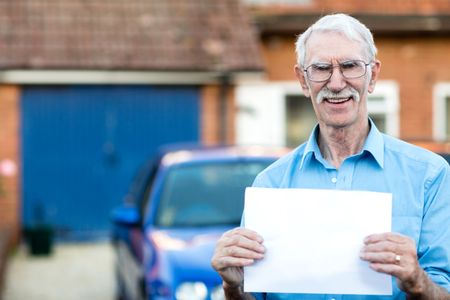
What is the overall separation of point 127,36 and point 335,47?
43.5ft

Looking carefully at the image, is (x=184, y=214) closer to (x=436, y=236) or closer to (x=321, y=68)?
(x=321, y=68)

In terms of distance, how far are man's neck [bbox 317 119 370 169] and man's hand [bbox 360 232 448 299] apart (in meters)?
0.37

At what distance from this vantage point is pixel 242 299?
11.5 feet

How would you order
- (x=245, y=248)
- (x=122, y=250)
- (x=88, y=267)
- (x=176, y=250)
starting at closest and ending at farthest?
(x=245, y=248), (x=176, y=250), (x=122, y=250), (x=88, y=267)

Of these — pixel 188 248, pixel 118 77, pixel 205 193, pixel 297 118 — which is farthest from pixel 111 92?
pixel 188 248

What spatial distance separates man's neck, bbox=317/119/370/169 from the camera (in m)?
3.49

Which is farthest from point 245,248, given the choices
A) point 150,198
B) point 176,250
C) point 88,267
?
point 88,267

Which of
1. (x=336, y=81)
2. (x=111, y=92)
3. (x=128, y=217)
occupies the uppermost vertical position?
(x=111, y=92)

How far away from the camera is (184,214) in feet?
27.7

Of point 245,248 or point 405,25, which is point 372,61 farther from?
point 405,25

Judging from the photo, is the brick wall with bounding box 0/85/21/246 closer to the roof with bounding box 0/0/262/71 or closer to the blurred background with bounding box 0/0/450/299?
the blurred background with bounding box 0/0/450/299

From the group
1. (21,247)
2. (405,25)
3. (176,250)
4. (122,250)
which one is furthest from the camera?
(405,25)

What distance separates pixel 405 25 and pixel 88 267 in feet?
21.1

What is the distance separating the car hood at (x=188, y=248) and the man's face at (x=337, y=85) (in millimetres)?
3988
